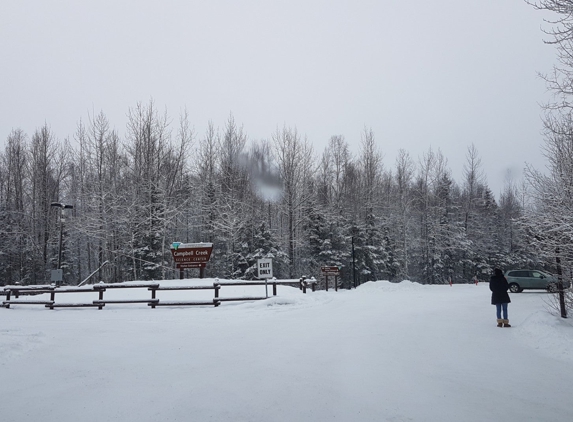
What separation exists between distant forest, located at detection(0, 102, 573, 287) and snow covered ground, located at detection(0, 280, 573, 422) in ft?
77.3

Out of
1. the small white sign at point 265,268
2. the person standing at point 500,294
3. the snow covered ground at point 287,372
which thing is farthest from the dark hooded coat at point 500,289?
the small white sign at point 265,268

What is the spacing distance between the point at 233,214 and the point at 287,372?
107ft

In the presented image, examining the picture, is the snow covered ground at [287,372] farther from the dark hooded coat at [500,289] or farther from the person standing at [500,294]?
the dark hooded coat at [500,289]

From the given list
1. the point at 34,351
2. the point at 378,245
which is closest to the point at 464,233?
the point at 378,245

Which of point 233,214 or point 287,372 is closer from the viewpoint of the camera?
point 287,372

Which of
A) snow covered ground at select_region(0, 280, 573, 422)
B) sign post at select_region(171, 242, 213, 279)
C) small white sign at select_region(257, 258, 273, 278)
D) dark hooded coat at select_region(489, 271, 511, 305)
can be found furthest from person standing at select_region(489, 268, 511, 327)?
sign post at select_region(171, 242, 213, 279)

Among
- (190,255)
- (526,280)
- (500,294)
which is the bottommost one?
(526,280)

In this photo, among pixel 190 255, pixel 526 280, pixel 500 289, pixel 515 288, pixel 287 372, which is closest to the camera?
pixel 287 372

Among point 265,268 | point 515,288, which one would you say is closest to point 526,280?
point 515,288

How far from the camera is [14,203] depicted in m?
42.6

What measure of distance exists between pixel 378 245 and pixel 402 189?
40.2 feet

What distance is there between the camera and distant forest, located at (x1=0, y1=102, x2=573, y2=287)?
3503 centimetres

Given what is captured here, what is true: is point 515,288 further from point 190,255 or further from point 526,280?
point 190,255

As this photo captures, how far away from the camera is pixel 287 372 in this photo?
6.60 meters
